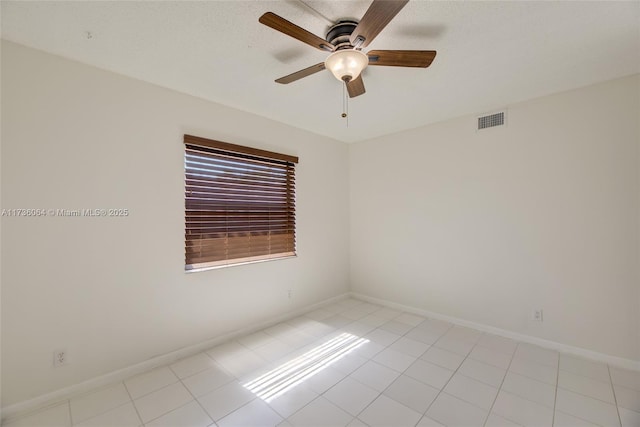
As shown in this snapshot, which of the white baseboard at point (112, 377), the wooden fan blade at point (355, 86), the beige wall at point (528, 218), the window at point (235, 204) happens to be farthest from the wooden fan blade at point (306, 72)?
the white baseboard at point (112, 377)

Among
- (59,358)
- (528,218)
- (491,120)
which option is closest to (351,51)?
(491,120)

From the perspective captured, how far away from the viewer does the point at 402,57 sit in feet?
5.57

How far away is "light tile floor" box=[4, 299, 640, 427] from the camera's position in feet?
5.90

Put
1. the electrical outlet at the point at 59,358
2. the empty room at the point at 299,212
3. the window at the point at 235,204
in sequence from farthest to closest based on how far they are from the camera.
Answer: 1. the window at the point at 235,204
2. the electrical outlet at the point at 59,358
3. the empty room at the point at 299,212

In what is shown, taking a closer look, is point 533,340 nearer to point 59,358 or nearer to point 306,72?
point 306,72

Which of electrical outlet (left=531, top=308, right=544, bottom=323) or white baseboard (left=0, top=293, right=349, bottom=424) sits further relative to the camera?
electrical outlet (left=531, top=308, right=544, bottom=323)

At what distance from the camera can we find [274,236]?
341 cm

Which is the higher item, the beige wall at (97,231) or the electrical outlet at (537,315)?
the beige wall at (97,231)

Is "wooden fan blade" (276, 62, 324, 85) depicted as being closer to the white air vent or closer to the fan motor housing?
the fan motor housing

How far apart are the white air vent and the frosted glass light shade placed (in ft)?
6.78

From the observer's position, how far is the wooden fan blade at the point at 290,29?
135 centimetres

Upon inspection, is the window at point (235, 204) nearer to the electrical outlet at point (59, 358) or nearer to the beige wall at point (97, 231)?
the beige wall at point (97, 231)

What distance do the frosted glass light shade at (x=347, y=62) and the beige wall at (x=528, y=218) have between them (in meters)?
2.12

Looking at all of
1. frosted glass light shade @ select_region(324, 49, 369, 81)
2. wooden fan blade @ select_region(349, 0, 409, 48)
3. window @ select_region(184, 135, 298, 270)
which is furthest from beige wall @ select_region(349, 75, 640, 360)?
wooden fan blade @ select_region(349, 0, 409, 48)
